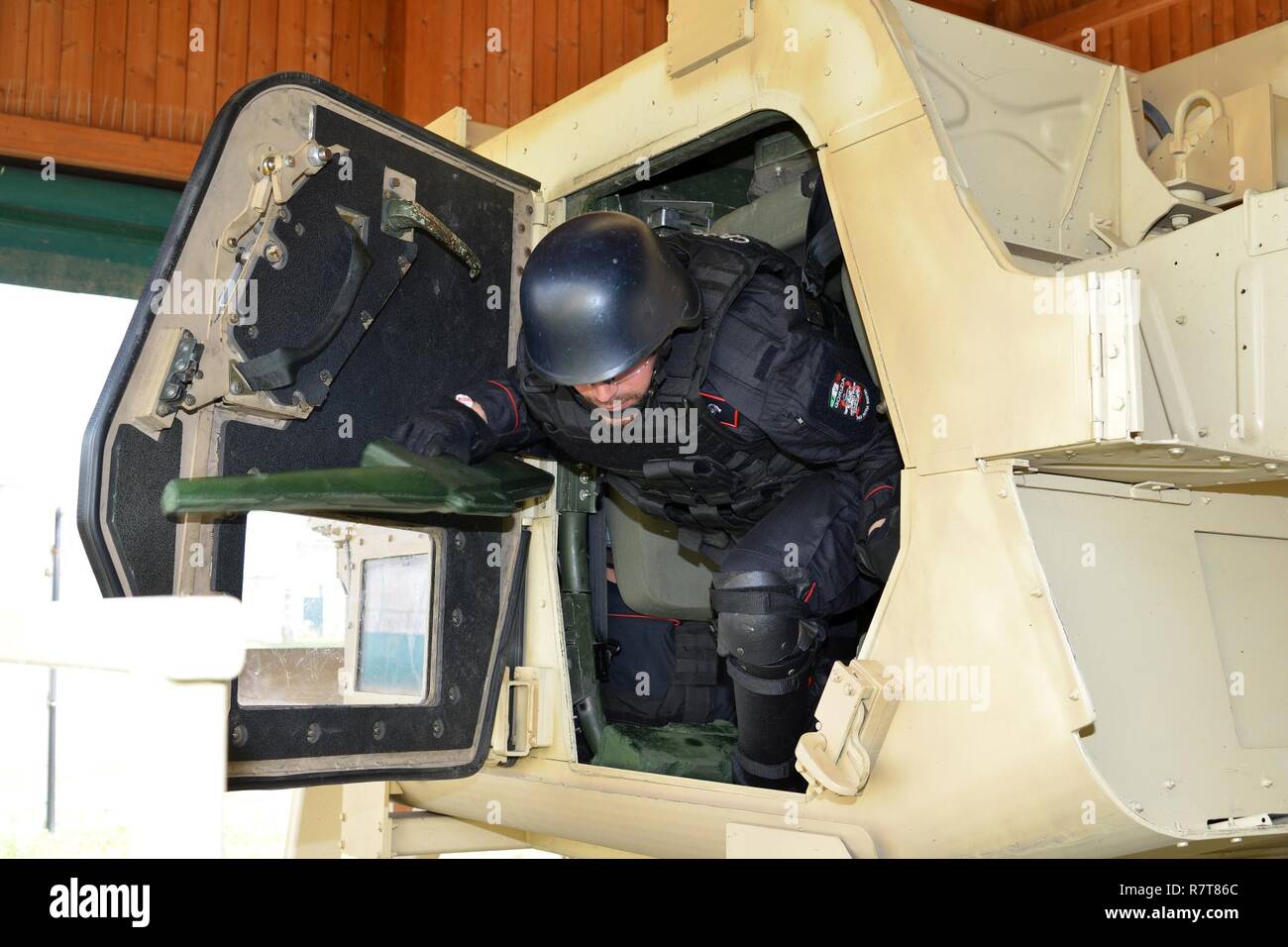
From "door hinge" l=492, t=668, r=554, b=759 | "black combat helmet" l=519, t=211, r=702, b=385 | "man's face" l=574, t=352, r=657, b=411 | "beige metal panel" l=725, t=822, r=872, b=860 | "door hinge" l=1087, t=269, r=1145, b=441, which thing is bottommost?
"beige metal panel" l=725, t=822, r=872, b=860

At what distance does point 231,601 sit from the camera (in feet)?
3.22

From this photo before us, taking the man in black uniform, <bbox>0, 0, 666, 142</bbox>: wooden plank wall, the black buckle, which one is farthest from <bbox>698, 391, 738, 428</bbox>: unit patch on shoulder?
<bbox>0, 0, 666, 142</bbox>: wooden plank wall

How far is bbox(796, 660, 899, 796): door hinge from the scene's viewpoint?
212 centimetres

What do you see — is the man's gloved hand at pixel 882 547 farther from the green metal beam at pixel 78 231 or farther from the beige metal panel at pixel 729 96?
the green metal beam at pixel 78 231

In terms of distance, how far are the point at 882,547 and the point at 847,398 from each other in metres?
0.36

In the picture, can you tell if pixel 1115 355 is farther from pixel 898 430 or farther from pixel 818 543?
pixel 818 543

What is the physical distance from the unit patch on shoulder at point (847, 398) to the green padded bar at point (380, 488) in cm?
70

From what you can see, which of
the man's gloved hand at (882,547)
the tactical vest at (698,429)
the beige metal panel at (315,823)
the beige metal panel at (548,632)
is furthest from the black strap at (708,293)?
the beige metal panel at (315,823)

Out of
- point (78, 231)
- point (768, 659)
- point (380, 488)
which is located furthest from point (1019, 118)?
point (78, 231)

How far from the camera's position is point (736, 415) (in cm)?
264

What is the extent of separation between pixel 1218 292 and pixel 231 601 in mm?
1819

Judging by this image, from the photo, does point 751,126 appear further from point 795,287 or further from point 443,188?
point 443,188

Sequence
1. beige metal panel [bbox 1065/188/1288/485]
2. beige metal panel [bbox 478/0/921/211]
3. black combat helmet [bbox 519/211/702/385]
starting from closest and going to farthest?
beige metal panel [bbox 1065/188/1288/485], beige metal panel [bbox 478/0/921/211], black combat helmet [bbox 519/211/702/385]

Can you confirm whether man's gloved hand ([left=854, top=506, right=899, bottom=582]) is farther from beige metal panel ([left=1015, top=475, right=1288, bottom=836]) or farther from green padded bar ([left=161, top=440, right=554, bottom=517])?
green padded bar ([left=161, top=440, right=554, bottom=517])
